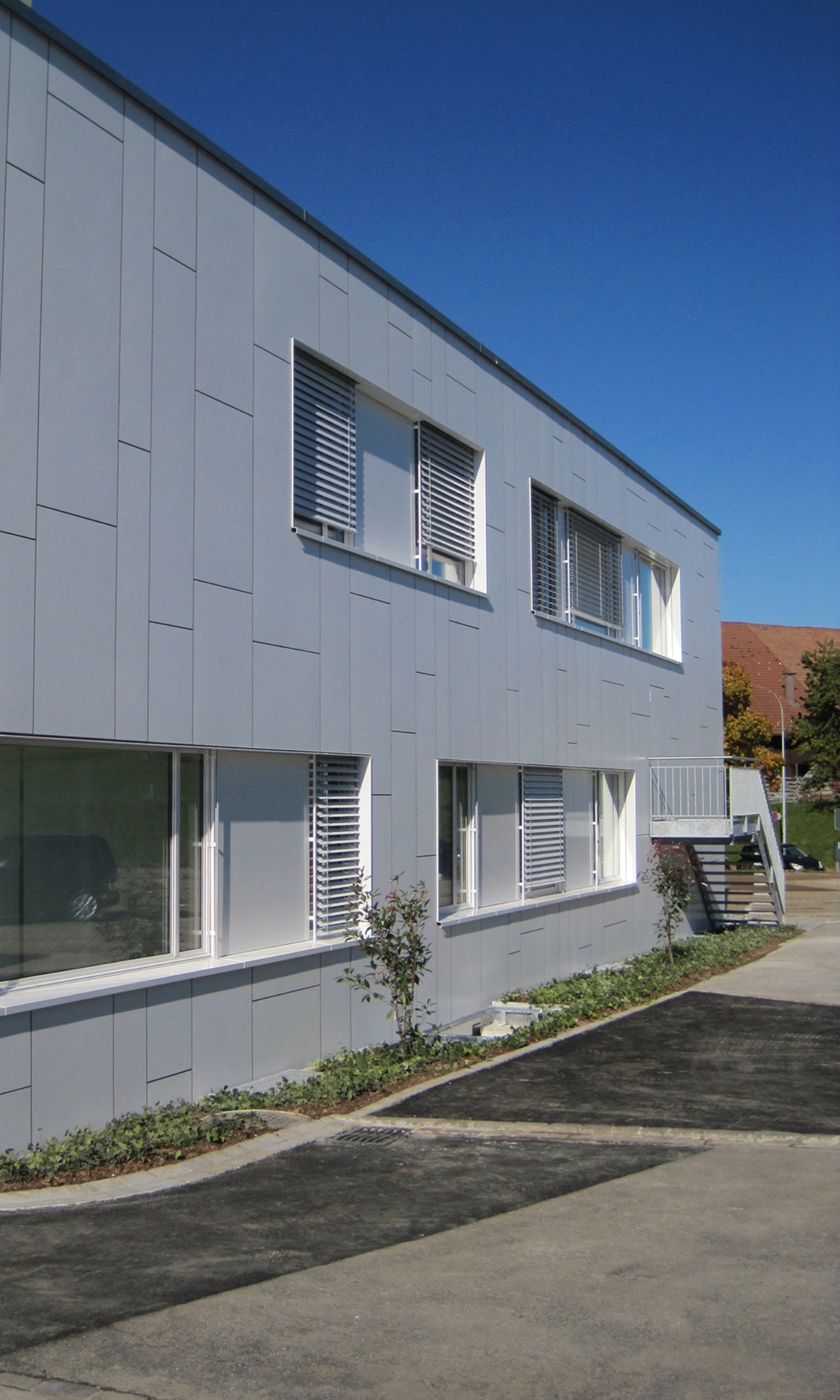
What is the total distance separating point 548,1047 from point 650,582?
11021 millimetres

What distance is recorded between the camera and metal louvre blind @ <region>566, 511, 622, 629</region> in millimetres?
16547

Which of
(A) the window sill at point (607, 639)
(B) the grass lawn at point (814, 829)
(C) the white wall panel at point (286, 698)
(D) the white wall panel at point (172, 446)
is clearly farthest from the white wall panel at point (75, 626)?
(B) the grass lawn at point (814, 829)

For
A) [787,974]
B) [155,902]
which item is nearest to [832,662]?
[787,974]

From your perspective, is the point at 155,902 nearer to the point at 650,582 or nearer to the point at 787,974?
the point at 787,974

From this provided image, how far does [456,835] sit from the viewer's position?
42.8 feet

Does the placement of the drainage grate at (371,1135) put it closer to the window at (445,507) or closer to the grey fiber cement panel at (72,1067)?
the grey fiber cement panel at (72,1067)

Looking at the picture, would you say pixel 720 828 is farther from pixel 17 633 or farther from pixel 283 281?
pixel 17 633

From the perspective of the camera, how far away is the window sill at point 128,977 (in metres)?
7.45

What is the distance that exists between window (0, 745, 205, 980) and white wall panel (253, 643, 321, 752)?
0.69 metres

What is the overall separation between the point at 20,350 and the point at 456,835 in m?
7.16

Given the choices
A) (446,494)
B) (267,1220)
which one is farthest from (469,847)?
(267,1220)

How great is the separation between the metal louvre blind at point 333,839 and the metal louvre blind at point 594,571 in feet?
20.4

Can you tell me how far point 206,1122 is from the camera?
8.04 metres

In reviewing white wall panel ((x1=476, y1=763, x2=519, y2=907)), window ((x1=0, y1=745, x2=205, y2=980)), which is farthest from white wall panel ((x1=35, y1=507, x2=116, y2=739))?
white wall panel ((x1=476, y1=763, x2=519, y2=907))
